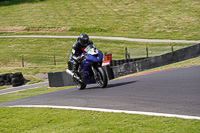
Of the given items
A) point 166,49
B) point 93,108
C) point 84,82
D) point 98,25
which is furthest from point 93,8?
point 93,108

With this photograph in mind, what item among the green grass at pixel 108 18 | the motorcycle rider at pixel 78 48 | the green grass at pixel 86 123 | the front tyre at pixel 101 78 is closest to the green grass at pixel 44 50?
the green grass at pixel 108 18

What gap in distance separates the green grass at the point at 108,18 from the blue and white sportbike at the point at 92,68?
30420mm

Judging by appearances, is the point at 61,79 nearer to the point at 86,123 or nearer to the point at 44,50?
the point at 86,123

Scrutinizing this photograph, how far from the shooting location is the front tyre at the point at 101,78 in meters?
10.5

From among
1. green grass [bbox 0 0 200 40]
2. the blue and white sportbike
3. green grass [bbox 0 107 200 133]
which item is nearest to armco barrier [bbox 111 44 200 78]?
the blue and white sportbike

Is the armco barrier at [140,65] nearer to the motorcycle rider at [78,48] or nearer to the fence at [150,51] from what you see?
the motorcycle rider at [78,48]

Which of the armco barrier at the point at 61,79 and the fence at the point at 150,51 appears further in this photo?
the fence at the point at 150,51

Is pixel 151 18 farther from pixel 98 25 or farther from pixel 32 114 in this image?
pixel 32 114

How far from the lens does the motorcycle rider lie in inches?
430

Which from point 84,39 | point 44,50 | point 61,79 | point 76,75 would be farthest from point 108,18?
point 84,39

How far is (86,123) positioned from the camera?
5.51 m

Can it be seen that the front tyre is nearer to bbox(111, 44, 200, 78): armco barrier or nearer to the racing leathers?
the racing leathers

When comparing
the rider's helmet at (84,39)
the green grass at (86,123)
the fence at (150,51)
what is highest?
the rider's helmet at (84,39)

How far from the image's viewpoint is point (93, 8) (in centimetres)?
6150
